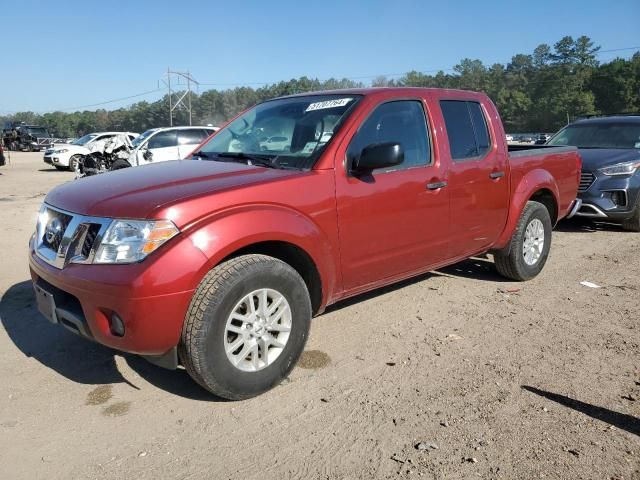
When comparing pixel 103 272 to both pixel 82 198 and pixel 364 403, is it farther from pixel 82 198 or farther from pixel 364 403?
pixel 364 403

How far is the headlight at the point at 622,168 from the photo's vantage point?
7750mm

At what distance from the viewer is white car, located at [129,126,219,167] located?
49.0 feet

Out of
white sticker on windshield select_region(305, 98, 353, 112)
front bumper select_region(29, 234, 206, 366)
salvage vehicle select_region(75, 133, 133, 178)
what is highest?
salvage vehicle select_region(75, 133, 133, 178)

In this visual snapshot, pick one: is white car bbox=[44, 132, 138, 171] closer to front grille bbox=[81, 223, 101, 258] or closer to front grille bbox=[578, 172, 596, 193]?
Result: front grille bbox=[578, 172, 596, 193]

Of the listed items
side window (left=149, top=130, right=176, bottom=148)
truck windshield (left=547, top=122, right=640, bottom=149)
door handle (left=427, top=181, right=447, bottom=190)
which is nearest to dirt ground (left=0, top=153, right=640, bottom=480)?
door handle (left=427, top=181, right=447, bottom=190)

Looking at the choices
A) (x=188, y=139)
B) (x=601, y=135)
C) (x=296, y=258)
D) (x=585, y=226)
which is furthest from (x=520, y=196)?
(x=188, y=139)

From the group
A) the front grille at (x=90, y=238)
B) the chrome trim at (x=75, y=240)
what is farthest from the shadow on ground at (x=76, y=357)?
the front grille at (x=90, y=238)

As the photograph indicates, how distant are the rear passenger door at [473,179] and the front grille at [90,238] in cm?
267

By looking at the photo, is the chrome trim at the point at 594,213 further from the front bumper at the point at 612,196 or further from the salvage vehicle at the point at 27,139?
the salvage vehicle at the point at 27,139

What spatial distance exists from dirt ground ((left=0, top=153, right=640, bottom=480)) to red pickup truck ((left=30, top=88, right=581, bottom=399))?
1.10ft

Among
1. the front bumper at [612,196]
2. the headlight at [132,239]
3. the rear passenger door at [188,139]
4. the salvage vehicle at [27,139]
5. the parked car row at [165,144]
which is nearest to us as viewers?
the headlight at [132,239]

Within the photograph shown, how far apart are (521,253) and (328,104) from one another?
8.64 ft

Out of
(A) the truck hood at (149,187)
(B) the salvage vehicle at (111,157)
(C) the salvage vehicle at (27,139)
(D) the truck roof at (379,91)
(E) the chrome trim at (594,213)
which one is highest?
(C) the salvage vehicle at (27,139)

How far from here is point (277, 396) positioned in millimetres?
3150
